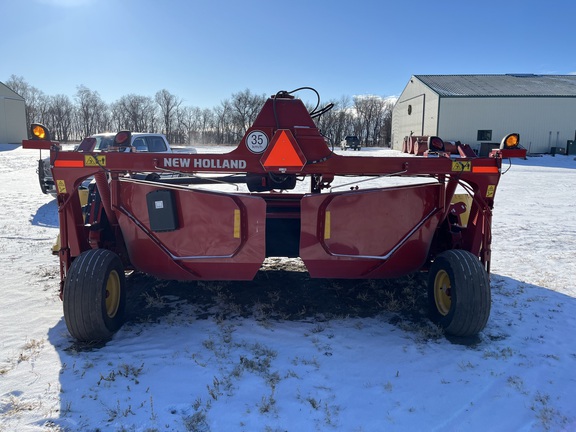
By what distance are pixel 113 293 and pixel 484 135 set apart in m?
37.3

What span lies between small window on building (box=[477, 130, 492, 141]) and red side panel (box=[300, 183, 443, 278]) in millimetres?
35710

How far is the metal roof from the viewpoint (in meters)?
35.6

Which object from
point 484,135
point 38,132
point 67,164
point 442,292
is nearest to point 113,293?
point 67,164

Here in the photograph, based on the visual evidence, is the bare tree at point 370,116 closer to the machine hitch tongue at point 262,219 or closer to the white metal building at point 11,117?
the white metal building at point 11,117

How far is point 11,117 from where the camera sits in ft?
160

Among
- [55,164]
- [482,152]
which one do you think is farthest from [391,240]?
[482,152]

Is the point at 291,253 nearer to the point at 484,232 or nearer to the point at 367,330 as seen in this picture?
the point at 367,330

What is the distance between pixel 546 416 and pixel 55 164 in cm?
388

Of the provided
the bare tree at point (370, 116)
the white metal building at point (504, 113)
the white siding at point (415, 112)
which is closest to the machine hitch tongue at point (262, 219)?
the white metal building at point (504, 113)

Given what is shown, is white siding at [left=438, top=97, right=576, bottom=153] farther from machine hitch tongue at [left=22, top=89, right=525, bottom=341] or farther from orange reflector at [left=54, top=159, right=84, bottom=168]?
orange reflector at [left=54, top=159, right=84, bottom=168]

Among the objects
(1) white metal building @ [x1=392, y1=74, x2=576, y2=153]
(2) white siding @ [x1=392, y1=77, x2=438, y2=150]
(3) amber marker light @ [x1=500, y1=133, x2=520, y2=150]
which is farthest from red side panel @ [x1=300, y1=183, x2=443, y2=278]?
(2) white siding @ [x1=392, y1=77, x2=438, y2=150]

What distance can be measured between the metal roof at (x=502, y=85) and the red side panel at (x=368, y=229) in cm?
3430

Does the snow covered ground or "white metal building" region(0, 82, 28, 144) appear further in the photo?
"white metal building" region(0, 82, 28, 144)

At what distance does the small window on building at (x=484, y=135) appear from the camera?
36.2m
